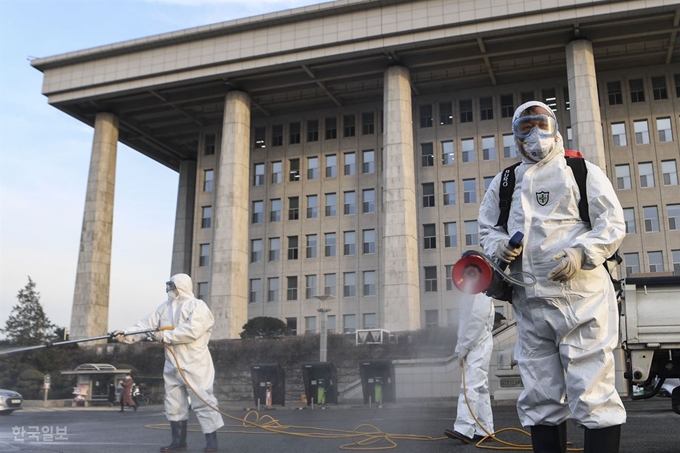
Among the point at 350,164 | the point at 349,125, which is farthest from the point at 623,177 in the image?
the point at 349,125

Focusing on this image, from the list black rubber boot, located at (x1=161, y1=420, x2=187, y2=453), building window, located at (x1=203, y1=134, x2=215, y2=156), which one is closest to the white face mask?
black rubber boot, located at (x1=161, y1=420, x2=187, y2=453)

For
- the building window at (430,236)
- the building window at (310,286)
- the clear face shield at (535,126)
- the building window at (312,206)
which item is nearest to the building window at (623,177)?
the building window at (430,236)

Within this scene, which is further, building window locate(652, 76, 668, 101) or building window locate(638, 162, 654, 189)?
building window locate(652, 76, 668, 101)

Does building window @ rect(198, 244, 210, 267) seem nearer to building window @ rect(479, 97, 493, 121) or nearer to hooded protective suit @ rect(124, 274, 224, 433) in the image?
building window @ rect(479, 97, 493, 121)

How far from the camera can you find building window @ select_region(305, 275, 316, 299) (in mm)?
48125

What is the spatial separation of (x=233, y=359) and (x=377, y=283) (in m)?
13.1

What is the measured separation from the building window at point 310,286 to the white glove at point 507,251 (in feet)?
145

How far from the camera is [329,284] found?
47.9 metres

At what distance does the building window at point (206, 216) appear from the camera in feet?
171

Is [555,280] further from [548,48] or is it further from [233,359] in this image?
[548,48]

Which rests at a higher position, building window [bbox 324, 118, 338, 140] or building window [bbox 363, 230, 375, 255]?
building window [bbox 324, 118, 338, 140]

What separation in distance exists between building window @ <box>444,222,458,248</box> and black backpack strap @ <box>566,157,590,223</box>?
137ft

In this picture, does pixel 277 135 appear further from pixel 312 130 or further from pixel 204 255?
pixel 204 255

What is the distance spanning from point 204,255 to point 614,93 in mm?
29828
